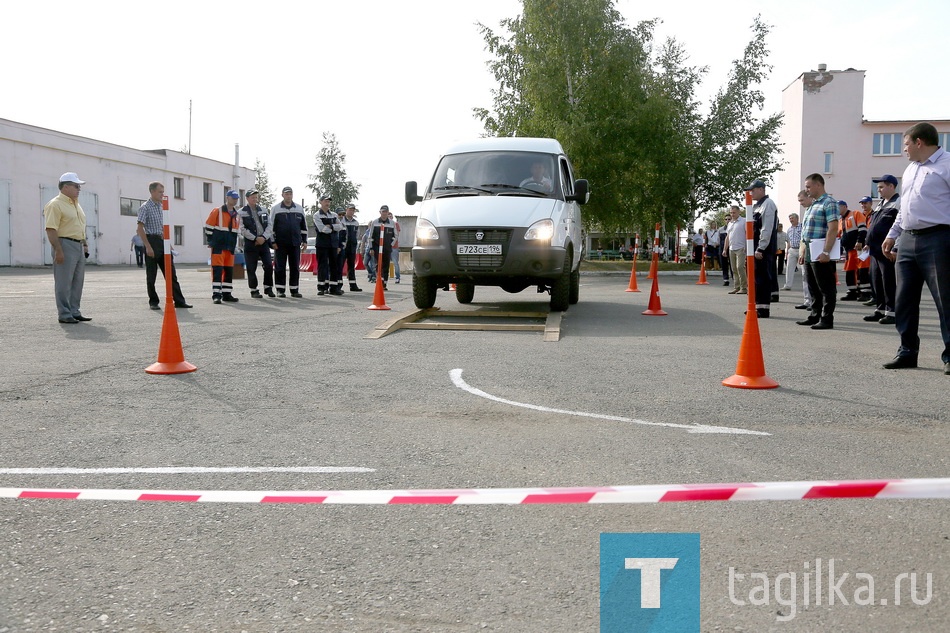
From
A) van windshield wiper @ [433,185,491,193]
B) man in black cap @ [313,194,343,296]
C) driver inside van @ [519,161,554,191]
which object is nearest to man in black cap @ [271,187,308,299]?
man in black cap @ [313,194,343,296]

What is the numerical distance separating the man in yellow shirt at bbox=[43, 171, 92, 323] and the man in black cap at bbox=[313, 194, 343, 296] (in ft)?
19.3

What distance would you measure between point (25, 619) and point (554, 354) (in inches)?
244

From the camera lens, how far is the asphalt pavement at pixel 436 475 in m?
2.59

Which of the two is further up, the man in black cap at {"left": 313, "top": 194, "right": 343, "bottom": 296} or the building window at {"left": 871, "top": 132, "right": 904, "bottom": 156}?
the building window at {"left": 871, "top": 132, "right": 904, "bottom": 156}

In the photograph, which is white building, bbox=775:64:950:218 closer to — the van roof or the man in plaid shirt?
the man in plaid shirt

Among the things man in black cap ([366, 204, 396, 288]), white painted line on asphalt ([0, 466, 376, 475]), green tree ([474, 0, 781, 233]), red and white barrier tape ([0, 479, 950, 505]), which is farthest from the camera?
green tree ([474, 0, 781, 233])

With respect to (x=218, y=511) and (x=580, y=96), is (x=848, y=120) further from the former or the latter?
(x=218, y=511)

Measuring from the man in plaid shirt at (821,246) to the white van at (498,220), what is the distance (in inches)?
124

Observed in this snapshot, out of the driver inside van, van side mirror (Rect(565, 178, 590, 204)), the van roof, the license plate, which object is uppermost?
the van roof

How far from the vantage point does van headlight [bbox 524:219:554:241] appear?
10547 mm

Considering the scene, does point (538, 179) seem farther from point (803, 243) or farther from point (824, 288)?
point (824, 288)

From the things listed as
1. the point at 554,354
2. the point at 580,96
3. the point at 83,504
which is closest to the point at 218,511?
the point at 83,504

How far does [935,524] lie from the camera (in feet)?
10.8

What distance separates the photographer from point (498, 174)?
37.9 ft
